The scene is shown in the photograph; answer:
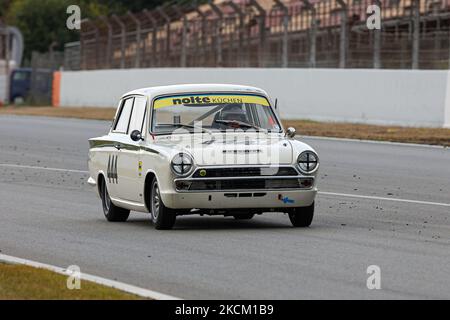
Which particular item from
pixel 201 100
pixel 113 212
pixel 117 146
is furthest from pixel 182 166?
pixel 113 212

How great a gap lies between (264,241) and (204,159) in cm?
115

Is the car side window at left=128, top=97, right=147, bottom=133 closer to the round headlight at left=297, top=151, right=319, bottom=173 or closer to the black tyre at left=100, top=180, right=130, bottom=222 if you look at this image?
the black tyre at left=100, top=180, right=130, bottom=222

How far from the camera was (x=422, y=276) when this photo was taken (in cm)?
953

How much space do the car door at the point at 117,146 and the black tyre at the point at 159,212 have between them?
3.05ft

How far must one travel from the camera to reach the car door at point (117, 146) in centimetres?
1400

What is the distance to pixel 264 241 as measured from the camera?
11.7 metres

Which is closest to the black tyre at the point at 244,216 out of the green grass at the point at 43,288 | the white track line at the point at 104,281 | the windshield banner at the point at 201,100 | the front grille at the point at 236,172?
the windshield banner at the point at 201,100

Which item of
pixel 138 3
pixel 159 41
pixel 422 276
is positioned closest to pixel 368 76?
pixel 159 41

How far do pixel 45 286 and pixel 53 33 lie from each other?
270 ft

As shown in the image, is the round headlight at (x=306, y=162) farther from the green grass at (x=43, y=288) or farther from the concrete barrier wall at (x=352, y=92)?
the concrete barrier wall at (x=352, y=92)

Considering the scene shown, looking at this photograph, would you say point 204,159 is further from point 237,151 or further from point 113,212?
point 113,212

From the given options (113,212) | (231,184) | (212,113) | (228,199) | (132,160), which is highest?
(212,113)

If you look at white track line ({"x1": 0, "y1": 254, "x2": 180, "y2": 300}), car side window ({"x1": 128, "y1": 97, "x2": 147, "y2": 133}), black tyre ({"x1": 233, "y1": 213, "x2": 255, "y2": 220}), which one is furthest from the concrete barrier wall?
white track line ({"x1": 0, "y1": 254, "x2": 180, "y2": 300})

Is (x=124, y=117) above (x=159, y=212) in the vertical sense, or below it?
above
